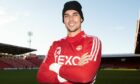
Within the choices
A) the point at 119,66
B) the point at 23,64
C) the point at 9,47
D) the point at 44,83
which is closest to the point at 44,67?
the point at 44,83

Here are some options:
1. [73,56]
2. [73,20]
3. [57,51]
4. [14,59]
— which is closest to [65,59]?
[73,56]

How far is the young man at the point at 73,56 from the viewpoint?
8.68 feet

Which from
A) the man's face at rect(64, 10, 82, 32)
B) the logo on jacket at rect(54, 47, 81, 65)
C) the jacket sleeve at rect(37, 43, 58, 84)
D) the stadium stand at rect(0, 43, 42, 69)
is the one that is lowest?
the stadium stand at rect(0, 43, 42, 69)

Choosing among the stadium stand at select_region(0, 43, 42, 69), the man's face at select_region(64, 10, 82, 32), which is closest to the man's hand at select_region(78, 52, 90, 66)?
the man's face at select_region(64, 10, 82, 32)

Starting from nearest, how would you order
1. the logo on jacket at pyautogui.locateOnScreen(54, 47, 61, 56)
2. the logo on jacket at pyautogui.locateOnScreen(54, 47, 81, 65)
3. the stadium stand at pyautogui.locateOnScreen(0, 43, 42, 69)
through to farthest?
the logo on jacket at pyautogui.locateOnScreen(54, 47, 81, 65) < the logo on jacket at pyautogui.locateOnScreen(54, 47, 61, 56) < the stadium stand at pyautogui.locateOnScreen(0, 43, 42, 69)

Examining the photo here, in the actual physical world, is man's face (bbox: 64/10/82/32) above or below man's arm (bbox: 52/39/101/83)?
above

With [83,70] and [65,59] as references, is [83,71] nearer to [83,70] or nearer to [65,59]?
[83,70]

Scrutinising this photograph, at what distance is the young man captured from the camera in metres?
2.64

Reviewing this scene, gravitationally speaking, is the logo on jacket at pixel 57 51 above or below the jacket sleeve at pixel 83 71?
above

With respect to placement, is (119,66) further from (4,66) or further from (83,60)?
(83,60)

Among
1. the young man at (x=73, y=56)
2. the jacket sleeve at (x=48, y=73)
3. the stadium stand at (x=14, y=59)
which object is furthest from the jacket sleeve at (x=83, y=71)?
the stadium stand at (x=14, y=59)

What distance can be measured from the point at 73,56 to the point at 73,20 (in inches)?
14.8

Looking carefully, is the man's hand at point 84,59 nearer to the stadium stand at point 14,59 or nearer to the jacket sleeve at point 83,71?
the jacket sleeve at point 83,71

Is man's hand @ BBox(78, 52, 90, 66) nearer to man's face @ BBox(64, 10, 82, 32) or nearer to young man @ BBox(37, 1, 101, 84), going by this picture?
young man @ BBox(37, 1, 101, 84)
